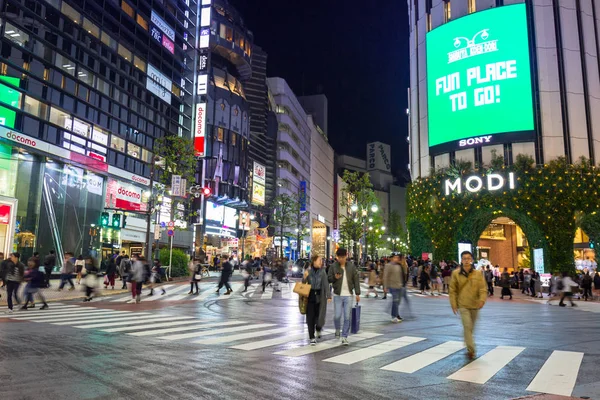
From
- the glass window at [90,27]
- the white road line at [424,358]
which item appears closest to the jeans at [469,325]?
the white road line at [424,358]

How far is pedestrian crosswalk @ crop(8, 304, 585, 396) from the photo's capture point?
6.59 meters

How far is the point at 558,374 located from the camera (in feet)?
21.4

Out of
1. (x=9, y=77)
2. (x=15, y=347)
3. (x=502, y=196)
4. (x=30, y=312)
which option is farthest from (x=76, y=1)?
(x=15, y=347)

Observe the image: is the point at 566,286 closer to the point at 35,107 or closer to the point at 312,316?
the point at 312,316

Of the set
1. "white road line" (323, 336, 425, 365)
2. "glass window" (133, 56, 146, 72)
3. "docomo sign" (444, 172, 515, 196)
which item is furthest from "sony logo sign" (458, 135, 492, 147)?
"glass window" (133, 56, 146, 72)

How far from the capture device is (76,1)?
140ft

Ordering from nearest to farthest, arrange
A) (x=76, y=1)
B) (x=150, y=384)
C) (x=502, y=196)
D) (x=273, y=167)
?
(x=150, y=384) < (x=502, y=196) < (x=76, y=1) < (x=273, y=167)

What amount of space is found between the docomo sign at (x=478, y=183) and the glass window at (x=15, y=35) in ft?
111

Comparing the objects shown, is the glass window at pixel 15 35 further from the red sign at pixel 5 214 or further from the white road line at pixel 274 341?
the white road line at pixel 274 341

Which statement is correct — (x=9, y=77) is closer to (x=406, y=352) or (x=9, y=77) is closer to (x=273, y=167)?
(x=406, y=352)

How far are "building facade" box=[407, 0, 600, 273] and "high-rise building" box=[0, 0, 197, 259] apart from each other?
24.8 m

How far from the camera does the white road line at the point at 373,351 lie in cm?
749

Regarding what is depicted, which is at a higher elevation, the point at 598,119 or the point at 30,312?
the point at 598,119

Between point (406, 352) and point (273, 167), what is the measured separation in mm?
78063
